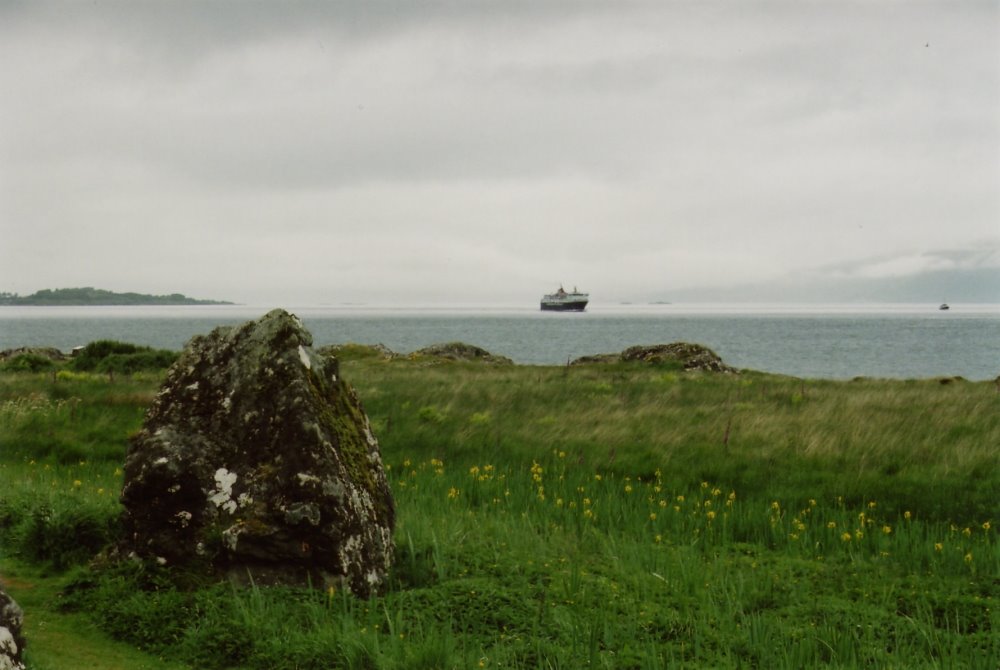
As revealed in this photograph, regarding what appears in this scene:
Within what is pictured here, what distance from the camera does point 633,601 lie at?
24.4 feet

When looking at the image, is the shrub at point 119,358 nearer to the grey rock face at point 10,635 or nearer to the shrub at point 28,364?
the shrub at point 28,364

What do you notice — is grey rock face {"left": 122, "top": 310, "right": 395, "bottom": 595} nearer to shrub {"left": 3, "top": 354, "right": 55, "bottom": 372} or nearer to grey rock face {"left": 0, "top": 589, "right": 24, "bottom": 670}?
grey rock face {"left": 0, "top": 589, "right": 24, "bottom": 670}

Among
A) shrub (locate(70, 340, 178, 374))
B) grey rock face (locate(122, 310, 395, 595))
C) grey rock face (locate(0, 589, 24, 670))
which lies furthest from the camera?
shrub (locate(70, 340, 178, 374))

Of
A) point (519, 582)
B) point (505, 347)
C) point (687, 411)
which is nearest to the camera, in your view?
point (519, 582)

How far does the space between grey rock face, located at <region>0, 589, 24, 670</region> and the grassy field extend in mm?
642

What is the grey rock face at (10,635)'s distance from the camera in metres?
5.24

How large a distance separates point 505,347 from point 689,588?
123 meters

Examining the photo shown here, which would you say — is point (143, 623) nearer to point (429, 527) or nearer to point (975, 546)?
point (429, 527)

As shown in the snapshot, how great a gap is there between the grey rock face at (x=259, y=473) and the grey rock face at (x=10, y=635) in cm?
230

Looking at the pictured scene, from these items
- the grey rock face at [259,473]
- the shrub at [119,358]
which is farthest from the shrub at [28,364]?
the grey rock face at [259,473]

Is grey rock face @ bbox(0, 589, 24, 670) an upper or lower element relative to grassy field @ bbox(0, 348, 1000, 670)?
upper

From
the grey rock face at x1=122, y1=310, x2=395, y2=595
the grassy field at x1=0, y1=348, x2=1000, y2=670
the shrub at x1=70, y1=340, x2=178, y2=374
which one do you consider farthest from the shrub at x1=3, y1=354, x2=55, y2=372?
the grey rock face at x1=122, y1=310, x2=395, y2=595

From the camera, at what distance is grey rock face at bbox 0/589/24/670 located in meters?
5.24

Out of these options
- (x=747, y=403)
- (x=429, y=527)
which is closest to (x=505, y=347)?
(x=747, y=403)
